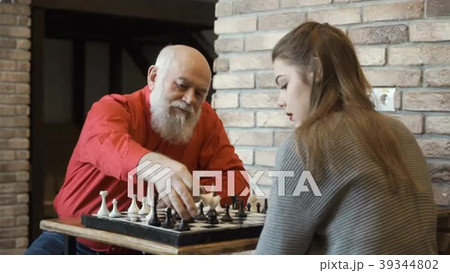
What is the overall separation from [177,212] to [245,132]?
1170 millimetres

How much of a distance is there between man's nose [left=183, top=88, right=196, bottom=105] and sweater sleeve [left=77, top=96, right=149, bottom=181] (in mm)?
230

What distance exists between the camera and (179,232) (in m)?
1.73

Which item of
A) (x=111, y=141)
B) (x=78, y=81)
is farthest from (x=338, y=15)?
(x=78, y=81)

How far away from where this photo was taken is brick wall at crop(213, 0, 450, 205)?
2.45 metres

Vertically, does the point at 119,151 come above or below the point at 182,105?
below

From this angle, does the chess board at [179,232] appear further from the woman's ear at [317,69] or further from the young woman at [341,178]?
the woman's ear at [317,69]

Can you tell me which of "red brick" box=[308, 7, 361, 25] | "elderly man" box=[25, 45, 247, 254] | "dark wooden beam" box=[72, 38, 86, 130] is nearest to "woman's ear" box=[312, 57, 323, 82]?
"elderly man" box=[25, 45, 247, 254]

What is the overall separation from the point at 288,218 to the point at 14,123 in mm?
4005

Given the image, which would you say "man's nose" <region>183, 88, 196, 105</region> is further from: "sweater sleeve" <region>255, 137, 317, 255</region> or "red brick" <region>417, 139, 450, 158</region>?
"sweater sleeve" <region>255, 137, 317, 255</region>

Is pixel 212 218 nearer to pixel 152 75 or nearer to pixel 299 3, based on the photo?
pixel 152 75

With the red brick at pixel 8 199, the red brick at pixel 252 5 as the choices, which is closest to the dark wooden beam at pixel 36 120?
the red brick at pixel 8 199

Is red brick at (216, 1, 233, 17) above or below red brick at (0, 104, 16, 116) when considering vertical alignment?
above

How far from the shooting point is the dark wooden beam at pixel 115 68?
25.5 feet
